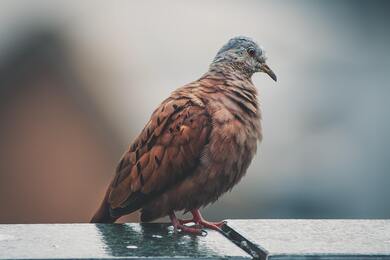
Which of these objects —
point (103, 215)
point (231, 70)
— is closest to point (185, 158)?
point (103, 215)

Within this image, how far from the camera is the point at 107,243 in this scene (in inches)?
141

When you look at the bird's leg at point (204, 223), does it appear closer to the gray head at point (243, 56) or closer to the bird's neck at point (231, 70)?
the bird's neck at point (231, 70)

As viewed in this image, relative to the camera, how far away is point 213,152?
4.37 metres

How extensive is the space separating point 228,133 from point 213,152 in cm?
11

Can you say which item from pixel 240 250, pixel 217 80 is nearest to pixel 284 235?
pixel 240 250

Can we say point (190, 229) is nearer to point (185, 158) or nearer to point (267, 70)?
point (185, 158)

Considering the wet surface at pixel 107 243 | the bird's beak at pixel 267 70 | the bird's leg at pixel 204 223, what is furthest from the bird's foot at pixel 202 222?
the bird's beak at pixel 267 70

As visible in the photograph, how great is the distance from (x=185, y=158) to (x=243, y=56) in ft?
3.24

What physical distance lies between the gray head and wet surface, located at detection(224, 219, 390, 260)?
3.72ft

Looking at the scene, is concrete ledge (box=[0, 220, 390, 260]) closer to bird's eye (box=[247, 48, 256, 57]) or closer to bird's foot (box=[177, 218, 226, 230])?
bird's foot (box=[177, 218, 226, 230])

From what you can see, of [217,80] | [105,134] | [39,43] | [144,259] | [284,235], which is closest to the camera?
[144,259]

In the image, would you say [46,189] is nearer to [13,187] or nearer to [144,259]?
[13,187]

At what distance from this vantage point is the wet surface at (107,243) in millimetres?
3379

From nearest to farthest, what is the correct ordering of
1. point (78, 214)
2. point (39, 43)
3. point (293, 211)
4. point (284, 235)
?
point (284, 235)
point (293, 211)
point (78, 214)
point (39, 43)
